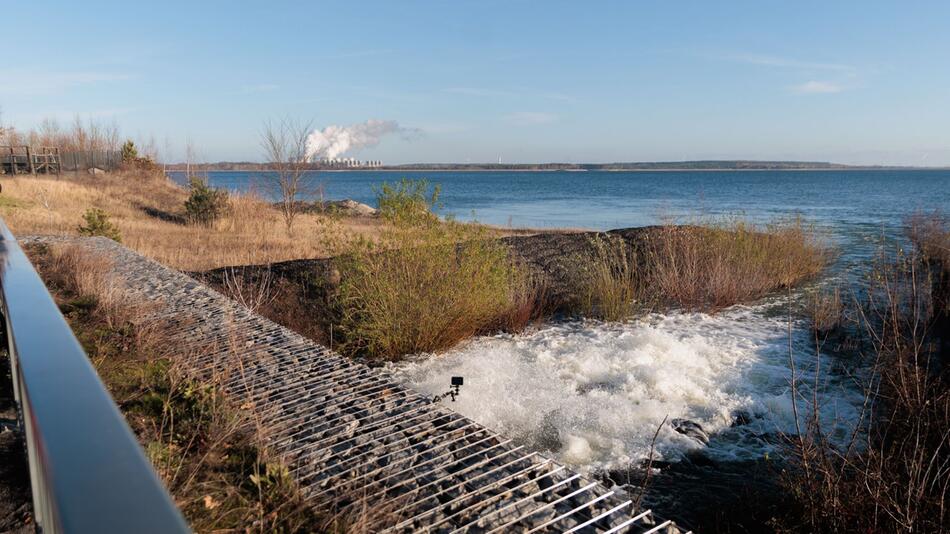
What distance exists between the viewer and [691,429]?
6.32 meters

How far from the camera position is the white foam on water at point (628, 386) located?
20.0 feet

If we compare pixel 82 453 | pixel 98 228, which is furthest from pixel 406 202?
pixel 98 228

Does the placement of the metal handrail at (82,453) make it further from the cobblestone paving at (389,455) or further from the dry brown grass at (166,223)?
the dry brown grass at (166,223)

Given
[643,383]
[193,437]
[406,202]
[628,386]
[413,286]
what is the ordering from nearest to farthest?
[193,437], [628,386], [643,383], [413,286], [406,202]

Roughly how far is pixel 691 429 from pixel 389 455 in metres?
3.82

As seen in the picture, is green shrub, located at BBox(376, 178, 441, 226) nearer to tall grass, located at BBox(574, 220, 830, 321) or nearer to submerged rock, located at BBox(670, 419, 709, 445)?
tall grass, located at BBox(574, 220, 830, 321)

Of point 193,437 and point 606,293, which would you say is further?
point 606,293

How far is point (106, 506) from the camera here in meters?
0.79

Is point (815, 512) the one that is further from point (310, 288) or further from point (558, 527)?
point (310, 288)

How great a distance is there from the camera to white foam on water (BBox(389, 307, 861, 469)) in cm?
608

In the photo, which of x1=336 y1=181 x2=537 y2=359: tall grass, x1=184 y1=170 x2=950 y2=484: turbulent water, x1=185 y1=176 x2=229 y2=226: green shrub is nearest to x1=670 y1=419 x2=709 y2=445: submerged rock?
x1=184 y1=170 x2=950 y2=484: turbulent water

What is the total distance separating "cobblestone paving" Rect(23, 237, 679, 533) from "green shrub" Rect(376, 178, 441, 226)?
9.96 ft

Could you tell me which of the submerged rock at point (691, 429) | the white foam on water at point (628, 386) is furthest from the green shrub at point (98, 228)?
the submerged rock at point (691, 429)

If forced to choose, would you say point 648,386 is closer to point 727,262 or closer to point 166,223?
point 727,262
